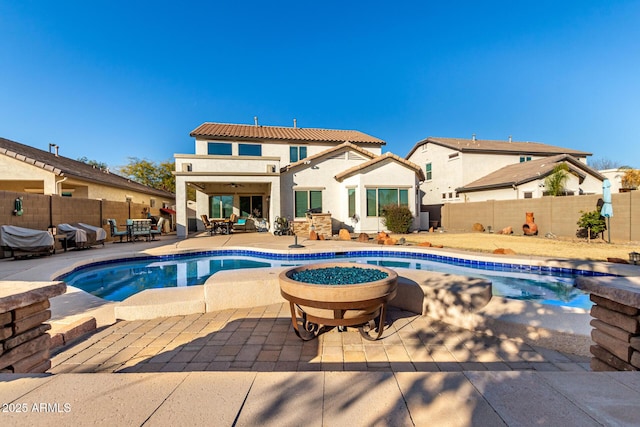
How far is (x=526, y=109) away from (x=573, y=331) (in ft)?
101

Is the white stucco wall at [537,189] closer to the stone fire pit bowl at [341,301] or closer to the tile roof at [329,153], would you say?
the tile roof at [329,153]

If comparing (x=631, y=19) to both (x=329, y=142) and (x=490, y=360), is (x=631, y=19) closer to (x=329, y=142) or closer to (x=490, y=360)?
(x=329, y=142)

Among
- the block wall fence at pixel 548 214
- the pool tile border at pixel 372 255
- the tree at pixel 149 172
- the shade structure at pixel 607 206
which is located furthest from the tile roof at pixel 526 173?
the tree at pixel 149 172

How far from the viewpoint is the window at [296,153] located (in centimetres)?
2153

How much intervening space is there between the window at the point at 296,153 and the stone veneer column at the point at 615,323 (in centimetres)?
2030

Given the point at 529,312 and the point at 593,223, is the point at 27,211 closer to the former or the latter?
the point at 529,312

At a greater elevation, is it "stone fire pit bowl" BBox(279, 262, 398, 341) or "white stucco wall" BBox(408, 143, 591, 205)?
"white stucco wall" BBox(408, 143, 591, 205)

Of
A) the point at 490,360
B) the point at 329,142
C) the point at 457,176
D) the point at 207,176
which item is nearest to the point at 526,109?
the point at 457,176

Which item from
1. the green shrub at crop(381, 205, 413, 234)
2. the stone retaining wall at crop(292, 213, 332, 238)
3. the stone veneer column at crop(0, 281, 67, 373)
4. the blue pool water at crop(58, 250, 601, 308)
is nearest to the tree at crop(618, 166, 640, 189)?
the green shrub at crop(381, 205, 413, 234)

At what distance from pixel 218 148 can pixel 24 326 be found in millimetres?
19267

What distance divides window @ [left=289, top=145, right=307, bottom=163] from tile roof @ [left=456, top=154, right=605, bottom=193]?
42.7ft

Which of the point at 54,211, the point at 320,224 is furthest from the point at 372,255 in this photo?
the point at 54,211

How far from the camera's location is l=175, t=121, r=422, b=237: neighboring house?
49.3ft

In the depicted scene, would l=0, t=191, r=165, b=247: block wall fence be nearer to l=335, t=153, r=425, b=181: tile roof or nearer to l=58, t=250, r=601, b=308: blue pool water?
l=58, t=250, r=601, b=308: blue pool water
